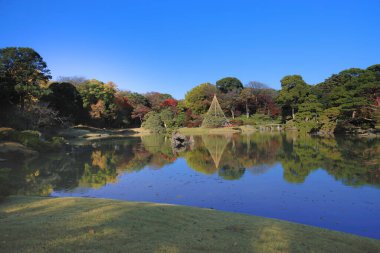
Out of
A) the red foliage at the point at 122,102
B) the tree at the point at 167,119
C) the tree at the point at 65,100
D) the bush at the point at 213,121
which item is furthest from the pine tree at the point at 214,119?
the tree at the point at 65,100

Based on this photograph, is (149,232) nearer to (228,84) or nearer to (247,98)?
(247,98)

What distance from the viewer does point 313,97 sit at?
36438mm

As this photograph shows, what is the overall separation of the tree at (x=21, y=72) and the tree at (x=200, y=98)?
29.0 metres

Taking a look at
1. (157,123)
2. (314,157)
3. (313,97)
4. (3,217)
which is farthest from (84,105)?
(3,217)

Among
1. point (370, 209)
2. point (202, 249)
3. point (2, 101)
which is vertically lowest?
point (370, 209)

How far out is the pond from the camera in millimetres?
6680

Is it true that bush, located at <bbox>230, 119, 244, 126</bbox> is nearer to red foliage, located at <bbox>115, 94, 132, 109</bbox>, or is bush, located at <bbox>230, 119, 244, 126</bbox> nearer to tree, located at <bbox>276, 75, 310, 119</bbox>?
tree, located at <bbox>276, 75, 310, 119</bbox>

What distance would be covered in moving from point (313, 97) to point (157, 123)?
66.6ft

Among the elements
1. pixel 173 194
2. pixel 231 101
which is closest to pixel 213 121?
pixel 231 101

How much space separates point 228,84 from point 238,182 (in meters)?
51.6

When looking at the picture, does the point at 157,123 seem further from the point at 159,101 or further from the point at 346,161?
the point at 346,161

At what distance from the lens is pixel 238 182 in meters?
9.81

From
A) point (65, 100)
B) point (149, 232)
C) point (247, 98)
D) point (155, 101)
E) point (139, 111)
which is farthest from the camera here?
point (155, 101)

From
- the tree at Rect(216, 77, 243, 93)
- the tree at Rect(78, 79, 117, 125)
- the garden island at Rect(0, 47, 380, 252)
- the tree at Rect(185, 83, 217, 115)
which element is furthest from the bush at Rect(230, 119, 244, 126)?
the tree at Rect(78, 79, 117, 125)
